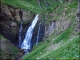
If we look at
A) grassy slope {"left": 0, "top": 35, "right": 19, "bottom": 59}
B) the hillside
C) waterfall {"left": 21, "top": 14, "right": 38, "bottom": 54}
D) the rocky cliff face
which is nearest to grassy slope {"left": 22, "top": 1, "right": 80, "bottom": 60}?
the hillside

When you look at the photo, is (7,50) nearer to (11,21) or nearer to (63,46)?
(11,21)

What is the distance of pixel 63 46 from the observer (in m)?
34.8

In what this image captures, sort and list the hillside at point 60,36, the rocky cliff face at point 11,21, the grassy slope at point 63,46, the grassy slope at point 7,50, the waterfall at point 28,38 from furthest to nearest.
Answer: the rocky cliff face at point 11,21 → the waterfall at point 28,38 → the grassy slope at point 7,50 → the hillside at point 60,36 → the grassy slope at point 63,46

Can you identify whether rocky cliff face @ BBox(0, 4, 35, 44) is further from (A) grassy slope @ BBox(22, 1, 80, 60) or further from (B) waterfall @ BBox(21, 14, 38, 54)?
(A) grassy slope @ BBox(22, 1, 80, 60)

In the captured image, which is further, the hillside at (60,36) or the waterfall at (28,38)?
the waterfall at (28,38)

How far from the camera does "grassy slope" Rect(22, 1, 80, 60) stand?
2750 cm

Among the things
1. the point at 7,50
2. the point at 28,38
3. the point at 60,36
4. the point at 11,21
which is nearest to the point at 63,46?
the point at 60,36

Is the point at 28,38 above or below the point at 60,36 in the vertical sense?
below

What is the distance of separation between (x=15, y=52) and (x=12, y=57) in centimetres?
291

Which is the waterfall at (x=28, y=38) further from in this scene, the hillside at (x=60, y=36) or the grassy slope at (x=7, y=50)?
the grassy slope at (x=7, y=50)

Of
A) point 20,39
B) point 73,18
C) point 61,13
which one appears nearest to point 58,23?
point 61,13

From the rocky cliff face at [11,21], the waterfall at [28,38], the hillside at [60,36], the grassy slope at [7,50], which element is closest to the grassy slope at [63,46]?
the hillside at [60,36]

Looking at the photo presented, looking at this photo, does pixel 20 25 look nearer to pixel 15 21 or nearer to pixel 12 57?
pixel 15 21

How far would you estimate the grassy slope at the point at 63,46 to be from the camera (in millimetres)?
27503
